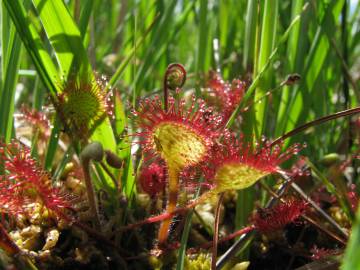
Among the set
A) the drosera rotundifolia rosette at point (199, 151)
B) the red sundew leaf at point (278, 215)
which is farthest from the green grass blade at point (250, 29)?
the red sundew leaf at point (278, 215)

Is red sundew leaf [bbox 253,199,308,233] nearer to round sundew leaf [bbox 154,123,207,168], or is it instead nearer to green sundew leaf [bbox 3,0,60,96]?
round sundew leaf [bbox 154,123,207,168]

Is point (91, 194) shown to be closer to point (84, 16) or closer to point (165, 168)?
point (165, 168)

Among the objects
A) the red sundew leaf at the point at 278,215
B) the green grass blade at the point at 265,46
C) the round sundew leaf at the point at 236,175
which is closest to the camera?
the round sundew leaf at the point at 236,175

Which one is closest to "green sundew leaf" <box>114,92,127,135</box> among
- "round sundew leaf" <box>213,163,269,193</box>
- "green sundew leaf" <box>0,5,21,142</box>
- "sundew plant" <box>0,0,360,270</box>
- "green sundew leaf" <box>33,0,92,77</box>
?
"sundew plant" <box>0,0,360,270</box>

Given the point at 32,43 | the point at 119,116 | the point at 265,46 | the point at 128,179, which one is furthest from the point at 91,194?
the point at 265,46

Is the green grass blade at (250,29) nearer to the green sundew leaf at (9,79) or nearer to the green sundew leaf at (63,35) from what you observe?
the green sundew leaf at (63,35)
